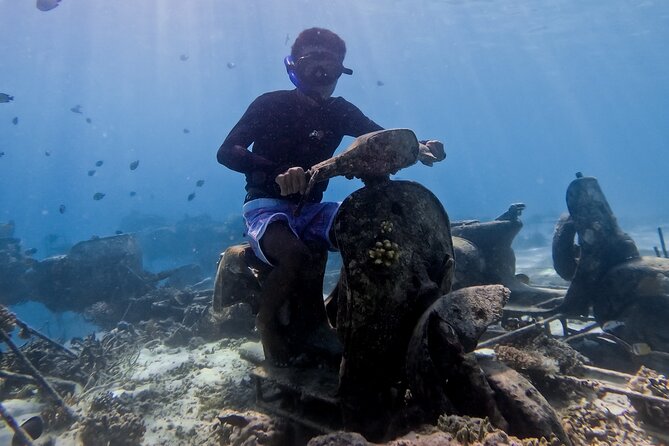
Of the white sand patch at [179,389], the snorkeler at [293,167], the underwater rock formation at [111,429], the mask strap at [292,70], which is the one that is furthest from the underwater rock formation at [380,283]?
the underwater rock formation at [111,429]

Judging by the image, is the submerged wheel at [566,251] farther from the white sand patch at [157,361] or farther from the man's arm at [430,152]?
the white sand patch at [157,361]

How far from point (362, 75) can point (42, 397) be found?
7965cm

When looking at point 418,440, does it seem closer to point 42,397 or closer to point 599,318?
point 599,318

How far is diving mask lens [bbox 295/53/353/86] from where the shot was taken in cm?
411

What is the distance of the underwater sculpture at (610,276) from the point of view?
536cm

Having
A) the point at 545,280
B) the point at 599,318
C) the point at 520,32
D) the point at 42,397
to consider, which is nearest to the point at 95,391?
the point at 42,397

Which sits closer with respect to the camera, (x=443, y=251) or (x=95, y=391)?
(x=443, y=251)

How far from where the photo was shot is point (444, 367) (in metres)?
2.74

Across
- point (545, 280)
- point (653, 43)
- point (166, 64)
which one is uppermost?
point (166, 64)

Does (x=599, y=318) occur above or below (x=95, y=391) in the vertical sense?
above

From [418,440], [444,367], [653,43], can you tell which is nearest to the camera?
[418,440]

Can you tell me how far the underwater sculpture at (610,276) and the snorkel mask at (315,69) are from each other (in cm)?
497

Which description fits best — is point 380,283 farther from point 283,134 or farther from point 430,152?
point 283,134

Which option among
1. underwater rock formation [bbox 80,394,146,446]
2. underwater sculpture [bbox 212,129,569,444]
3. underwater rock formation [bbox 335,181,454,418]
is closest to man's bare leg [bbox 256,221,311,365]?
underwater sculpture [bbox 212,129,569,444]
